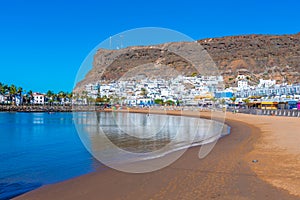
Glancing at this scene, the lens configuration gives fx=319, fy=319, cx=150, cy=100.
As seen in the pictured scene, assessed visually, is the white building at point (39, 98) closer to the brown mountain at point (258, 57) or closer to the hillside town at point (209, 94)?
the hillside town at point (209, 94)

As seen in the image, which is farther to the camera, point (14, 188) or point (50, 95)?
point (50, 95)

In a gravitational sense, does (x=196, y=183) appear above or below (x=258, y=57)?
below

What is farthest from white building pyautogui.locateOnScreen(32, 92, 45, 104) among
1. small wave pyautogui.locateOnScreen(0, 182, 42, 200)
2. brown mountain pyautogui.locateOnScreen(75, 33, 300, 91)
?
small wave pyautogui.locateOnScreen(0, 182, 42, 200)

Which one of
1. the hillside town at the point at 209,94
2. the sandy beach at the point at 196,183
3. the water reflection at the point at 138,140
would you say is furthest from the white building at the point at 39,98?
the sandy beach at the point at 196,183

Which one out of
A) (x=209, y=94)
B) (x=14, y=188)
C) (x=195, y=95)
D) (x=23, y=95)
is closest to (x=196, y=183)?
(x=14, y=188)

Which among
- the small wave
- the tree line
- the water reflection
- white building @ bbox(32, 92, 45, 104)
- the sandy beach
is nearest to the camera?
the sandy beach

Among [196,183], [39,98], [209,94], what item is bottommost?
[196,183]

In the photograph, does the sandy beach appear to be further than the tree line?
No

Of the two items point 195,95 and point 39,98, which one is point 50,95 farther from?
point 195,95

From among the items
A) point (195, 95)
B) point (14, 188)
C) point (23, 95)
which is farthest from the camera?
point (23, 95)

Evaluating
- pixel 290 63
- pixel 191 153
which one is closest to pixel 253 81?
pixel 290 63

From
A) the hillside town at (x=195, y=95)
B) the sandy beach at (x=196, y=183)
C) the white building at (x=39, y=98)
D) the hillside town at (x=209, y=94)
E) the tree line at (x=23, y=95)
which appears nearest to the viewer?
the sandy beach at (x=196, y=183)

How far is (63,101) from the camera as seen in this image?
128250mm

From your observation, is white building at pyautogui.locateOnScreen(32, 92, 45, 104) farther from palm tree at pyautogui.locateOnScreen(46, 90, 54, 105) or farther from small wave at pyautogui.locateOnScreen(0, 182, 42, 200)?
small wave at pyautogui.locateOnScreen(0, 182, 42, 200)
